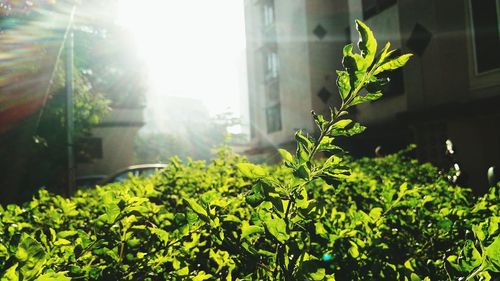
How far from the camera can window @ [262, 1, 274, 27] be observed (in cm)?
2872

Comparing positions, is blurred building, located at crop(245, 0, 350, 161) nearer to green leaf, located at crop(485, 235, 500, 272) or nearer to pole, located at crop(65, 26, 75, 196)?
pole, located at crop(65, 26, 75, 196)

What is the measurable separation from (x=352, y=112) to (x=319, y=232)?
62.7 ft

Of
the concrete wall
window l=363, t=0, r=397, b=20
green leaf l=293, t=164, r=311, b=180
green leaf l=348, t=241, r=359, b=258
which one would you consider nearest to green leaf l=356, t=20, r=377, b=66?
green leaf l=293, t=164, r=311, b=180

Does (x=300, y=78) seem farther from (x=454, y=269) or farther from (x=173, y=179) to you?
(x=454, y=269)

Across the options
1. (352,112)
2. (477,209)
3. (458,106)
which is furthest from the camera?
(352,112)

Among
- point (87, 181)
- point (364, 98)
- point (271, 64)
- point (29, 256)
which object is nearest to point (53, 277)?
point (29, 256)

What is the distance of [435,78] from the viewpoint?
1400cm

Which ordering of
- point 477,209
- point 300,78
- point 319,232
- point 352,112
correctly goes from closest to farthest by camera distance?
point 319,232 < point 477,209 < point 352,112 < point 300,78

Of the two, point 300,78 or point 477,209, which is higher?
point 300,78

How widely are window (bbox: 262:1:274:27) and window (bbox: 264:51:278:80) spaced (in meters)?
1.93

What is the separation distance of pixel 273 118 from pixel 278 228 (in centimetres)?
2758

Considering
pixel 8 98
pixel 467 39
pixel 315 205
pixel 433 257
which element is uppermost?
pixel 467 39

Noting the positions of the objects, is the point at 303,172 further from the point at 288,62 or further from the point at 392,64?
the point at 288,62

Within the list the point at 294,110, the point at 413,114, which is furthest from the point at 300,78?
the point at 413,114
